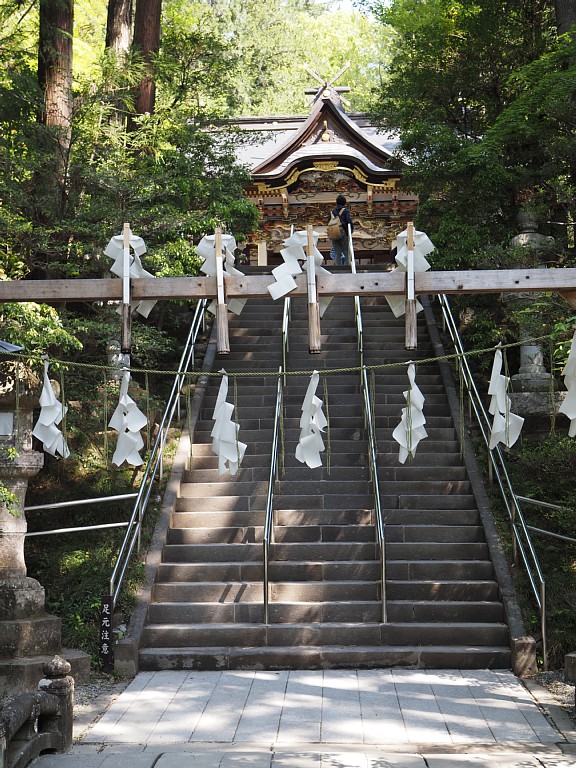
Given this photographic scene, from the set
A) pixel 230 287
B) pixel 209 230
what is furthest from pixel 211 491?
pixel 230 287

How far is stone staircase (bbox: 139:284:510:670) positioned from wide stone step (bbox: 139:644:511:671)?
11 millimetres

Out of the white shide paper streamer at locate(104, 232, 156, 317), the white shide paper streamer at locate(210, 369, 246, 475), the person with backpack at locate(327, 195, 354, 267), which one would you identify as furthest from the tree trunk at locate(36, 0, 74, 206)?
the person with backpack at locate(327, 195, 354, 267)

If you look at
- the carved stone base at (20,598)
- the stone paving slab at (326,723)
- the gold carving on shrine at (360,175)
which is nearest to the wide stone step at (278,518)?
the stone paving slab at (326,723)

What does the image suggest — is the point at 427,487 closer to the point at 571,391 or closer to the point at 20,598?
the point at 571,391

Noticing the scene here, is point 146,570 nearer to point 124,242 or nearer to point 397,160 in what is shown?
point 124,242

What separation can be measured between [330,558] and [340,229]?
8.74 metres

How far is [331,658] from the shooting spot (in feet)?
27.6

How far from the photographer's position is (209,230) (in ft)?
39.0

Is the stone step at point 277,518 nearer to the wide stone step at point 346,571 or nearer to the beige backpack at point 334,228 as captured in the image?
the wide stone step at point 346,571

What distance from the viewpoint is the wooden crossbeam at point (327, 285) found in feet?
21.7

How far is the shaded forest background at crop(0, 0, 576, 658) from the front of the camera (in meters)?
9.97

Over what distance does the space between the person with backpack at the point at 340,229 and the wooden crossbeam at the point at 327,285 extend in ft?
33.0

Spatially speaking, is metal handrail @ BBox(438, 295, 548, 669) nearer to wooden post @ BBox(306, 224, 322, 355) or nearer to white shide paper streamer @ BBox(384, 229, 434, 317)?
white shide paper streamer @ BBox(384, 229, 434, 317)

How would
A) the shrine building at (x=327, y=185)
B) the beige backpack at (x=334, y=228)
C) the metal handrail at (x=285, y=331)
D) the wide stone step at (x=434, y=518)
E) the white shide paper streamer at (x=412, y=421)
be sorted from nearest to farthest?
1. the white shide paper streamer at (x=412, y=421)
2. the wide stone step at (x=434, y=518)
3. the metal handrail at (x=285, y=331)
4. the beige backpack at (x=334, y=228)
5. the shrine building at (x=327, y=185)
